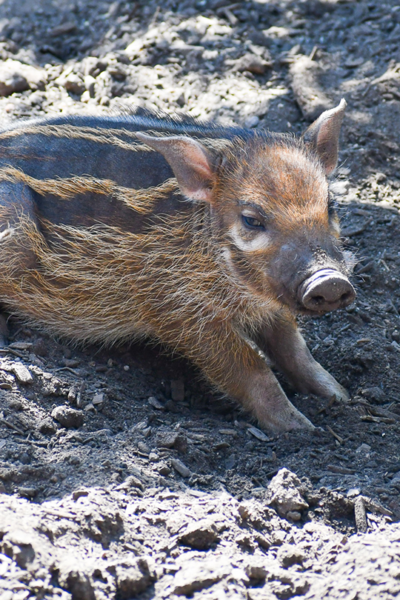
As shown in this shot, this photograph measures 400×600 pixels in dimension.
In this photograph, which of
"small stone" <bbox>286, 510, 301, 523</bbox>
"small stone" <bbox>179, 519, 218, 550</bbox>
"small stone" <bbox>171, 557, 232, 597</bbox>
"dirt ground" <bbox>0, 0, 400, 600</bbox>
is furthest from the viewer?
"small stone" <bbox>286, 510, 301, 523</bbox>

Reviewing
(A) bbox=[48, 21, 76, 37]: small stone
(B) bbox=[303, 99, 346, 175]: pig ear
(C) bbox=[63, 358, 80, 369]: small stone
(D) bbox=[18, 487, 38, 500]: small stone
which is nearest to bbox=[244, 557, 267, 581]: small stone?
(D) bbox=[18, 487, 38, 500]: small stone

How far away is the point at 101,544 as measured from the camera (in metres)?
3.23

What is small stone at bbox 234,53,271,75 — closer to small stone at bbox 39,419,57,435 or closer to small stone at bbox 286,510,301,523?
small stone at bbox 39,419,57,435

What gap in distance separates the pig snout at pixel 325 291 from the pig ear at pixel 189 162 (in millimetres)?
1157

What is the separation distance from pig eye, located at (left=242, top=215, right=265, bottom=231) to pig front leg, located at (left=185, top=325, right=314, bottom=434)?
34.0 inches

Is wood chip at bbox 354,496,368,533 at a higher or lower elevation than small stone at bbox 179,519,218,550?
lower

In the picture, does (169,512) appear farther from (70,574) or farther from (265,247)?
(265,247)

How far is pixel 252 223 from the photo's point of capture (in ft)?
15.6

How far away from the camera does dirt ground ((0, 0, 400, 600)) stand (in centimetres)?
317

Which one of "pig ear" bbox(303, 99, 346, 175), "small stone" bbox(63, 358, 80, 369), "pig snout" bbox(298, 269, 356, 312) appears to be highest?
"pig ear" bbox(303, 99, 346, 175)

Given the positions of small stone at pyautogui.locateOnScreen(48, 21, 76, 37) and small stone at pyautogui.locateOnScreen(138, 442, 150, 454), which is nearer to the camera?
small stone at pyautogui.locateOnScreen(138, 442, 150, 454)

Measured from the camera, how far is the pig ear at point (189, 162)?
15.6 ft

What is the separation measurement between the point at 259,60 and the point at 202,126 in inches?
108

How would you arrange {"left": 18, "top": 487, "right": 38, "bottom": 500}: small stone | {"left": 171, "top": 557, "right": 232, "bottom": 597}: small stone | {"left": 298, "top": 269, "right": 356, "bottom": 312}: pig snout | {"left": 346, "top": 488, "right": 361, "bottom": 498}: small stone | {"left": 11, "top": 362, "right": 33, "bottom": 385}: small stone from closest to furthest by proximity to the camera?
{"left": 171, "top": 557, "right": 232, "bottom": 597}: small stone, {"left": 18, "top": 487, "right": 38, "bottom": 500}: small stone, {"left": 346, "top": 488, "right": 361, "bottom": 498}: small stone, {"left": 298, "top": 269, "right": 356, "bottom": 312}: pig snout, {"left": 11, "top": 362, "right": 33, "bottom": 385}: small stone
